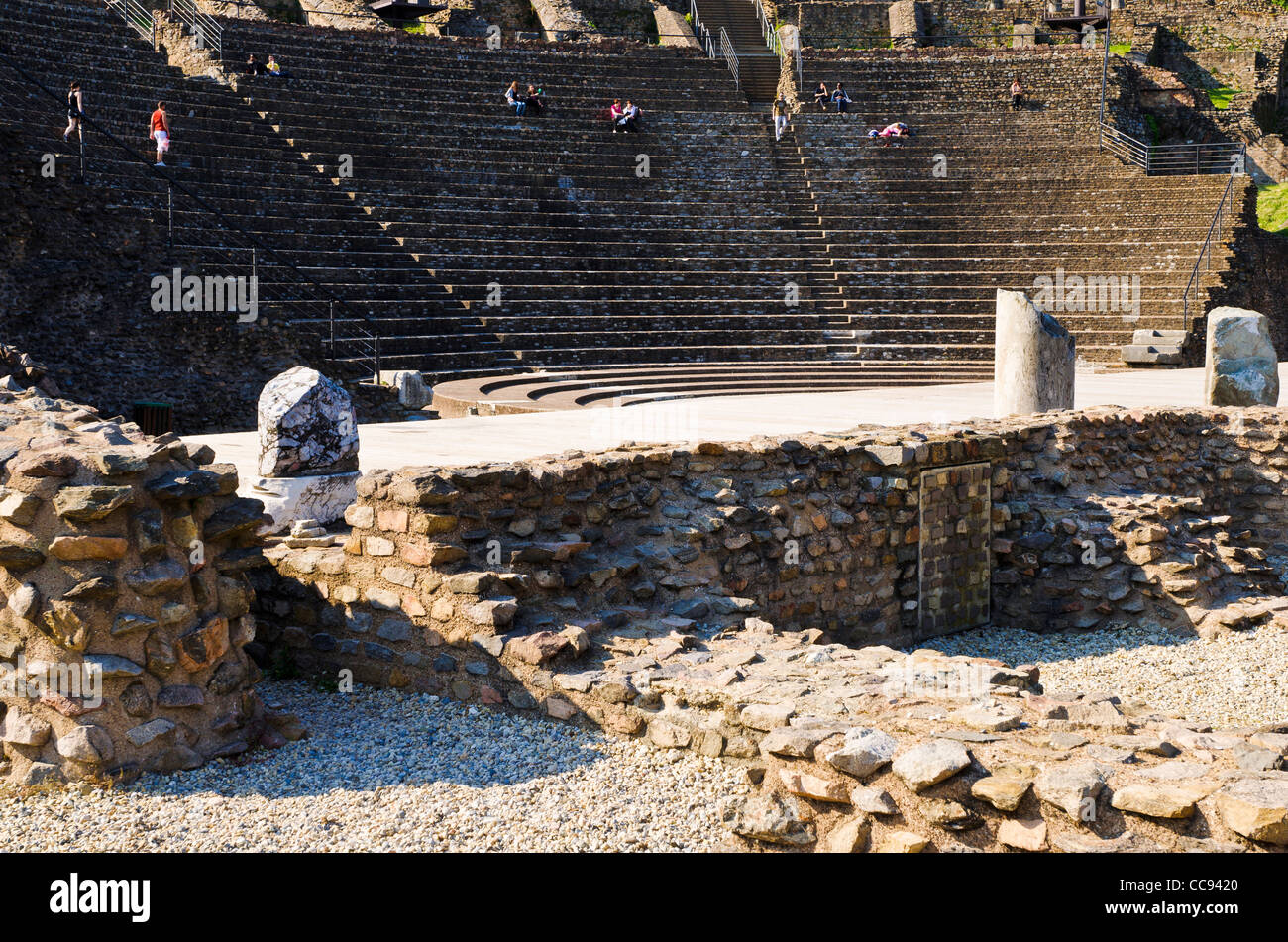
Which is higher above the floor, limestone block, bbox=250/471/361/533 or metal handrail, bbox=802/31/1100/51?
metal handrail, bbox=802/31/1100/51

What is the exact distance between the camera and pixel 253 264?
47.9 feet

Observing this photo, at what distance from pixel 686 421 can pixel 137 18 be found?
52.7ft

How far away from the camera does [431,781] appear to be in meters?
4.64

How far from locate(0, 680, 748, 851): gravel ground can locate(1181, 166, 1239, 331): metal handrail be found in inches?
627

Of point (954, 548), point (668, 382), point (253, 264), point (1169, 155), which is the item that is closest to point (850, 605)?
point (954, 548)

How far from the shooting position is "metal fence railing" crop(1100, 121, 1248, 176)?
73.6 ft

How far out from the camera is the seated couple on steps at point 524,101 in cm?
2158

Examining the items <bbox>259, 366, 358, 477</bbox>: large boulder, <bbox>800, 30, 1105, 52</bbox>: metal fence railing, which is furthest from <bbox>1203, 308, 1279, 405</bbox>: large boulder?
<bbox>800, 30, 1105, 52</bbox>: metal fence railing

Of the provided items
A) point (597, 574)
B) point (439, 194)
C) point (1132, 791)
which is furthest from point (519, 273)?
point (1132, 791)

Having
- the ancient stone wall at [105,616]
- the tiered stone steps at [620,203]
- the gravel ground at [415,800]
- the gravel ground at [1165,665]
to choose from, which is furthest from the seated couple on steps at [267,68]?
the gravel ground at [415,800]

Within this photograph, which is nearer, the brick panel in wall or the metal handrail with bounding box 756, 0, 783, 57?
the brick panel in wall

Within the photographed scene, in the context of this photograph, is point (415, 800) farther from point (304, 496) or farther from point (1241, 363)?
point (1241, 363)

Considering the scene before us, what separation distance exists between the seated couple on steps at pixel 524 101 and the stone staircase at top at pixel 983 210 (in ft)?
16.0

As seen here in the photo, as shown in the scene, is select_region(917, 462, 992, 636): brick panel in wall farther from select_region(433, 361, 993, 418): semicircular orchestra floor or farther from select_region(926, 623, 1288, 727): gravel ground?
select_region(433, 361, 993, 418): semicircular orchestra floor
